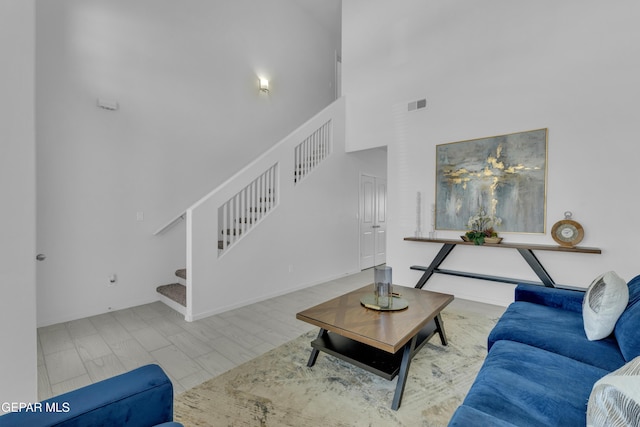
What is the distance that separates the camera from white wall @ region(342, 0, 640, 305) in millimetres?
3125

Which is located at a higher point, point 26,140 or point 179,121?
point 179,121

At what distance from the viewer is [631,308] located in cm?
165

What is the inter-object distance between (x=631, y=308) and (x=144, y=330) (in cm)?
397

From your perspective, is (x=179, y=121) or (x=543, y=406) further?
(x=179, y=121)

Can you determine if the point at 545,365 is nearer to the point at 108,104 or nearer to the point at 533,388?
the point at 533,388

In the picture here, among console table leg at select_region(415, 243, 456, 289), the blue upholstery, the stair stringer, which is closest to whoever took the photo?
the blue upholstery

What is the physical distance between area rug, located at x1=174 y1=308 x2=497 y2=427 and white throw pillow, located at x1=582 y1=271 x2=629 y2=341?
853 millimetres

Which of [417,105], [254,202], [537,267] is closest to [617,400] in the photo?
[537,267]

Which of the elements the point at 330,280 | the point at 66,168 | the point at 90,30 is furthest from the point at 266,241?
the point at 90,30

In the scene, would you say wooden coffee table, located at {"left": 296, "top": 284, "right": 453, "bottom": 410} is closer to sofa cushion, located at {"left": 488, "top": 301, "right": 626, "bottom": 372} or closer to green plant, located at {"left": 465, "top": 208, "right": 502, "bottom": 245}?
sofa cushion, located at {"left": 488, "top": 301, "right": 626, "bottom": 372}

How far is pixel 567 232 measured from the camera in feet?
10.9

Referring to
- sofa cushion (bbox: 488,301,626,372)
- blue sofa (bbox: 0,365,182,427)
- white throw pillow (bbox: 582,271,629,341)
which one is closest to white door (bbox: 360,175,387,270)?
sofa cushion (bbox: 488,301,626,372)

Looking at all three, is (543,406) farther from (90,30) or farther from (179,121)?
(90,30)

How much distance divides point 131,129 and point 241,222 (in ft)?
6.07
